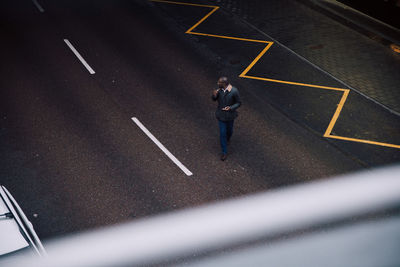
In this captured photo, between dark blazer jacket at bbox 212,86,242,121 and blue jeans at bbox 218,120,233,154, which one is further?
blue jeans at bbox 218,120,233,154

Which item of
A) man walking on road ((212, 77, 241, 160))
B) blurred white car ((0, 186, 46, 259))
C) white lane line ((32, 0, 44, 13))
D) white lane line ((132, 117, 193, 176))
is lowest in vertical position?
white lane line ((132, 117, 193, 176))

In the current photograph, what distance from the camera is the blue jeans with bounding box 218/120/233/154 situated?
8.60 m

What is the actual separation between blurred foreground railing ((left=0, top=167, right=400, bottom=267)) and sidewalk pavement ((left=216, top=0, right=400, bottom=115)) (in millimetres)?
4350

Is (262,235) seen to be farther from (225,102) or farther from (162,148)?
(162,148)

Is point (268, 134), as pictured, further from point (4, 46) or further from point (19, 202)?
point (4, 46)

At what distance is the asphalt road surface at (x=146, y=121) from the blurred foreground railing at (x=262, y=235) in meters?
0.34

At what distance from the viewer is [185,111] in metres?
10.5

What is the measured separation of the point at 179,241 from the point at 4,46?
362 inches

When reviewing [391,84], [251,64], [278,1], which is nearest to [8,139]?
[251,64]

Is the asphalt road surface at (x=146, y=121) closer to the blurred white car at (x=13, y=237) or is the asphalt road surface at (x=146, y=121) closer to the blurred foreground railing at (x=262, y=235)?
the blurred foreground railing at (x=262, y=235)

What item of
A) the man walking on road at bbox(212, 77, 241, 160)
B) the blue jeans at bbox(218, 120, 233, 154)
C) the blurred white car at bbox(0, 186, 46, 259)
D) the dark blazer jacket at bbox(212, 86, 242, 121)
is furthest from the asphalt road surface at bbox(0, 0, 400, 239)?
the blurred white car at bbox(0, 186, 46, 259)

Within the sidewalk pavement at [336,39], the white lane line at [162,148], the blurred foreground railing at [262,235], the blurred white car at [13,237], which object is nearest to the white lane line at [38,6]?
the sidewalk pavement at [336,39]

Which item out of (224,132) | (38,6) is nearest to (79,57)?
(38,6)

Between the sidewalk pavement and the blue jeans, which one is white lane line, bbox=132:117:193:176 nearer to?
the blue jeans
